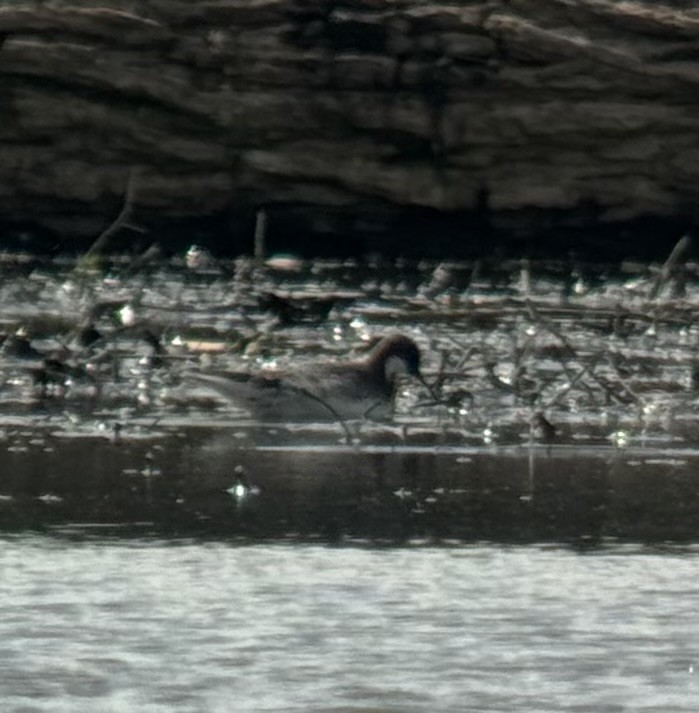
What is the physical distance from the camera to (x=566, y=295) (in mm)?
15148

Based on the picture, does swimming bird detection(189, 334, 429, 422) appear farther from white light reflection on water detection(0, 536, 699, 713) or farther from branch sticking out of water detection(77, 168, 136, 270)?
white light reflection on water detection(0, 536, 699, 713)

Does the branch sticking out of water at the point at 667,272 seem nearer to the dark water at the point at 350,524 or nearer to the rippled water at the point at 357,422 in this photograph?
the rippled water at the point at 357,422

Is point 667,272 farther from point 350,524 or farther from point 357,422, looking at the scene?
point 350,524

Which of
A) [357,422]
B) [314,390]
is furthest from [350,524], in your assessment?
[314,390]

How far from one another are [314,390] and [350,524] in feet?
9.47

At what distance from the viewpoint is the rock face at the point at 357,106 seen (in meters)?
15.9

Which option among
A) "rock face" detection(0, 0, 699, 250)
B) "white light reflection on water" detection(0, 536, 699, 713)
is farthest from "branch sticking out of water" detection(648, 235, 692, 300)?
"white light reflection on water" detection(0, 536, 699, 713)

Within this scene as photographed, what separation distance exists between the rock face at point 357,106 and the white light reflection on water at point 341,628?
9.32 metres

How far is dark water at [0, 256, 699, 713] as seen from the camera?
17.4ft

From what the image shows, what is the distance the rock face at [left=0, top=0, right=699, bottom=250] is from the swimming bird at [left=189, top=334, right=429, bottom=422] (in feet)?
19.1

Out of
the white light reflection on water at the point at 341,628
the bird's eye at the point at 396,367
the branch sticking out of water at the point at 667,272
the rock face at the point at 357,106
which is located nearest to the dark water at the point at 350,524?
the white light reflection on water at the point at 341,628

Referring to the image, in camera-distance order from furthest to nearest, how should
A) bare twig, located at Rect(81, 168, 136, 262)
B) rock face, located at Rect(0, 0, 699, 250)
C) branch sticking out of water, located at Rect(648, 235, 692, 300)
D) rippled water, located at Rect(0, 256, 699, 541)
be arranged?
rock face, located at Rect(0, 0, 699, 250), branch sticking out of water, located at Rect(648, 235, 692, 300), bare twig, located at Rect(81, 168, 136, 262), rippled water, located at Rect(0, 256, 699, 541)

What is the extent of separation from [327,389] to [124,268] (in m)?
5.92

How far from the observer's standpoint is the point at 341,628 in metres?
5.74
